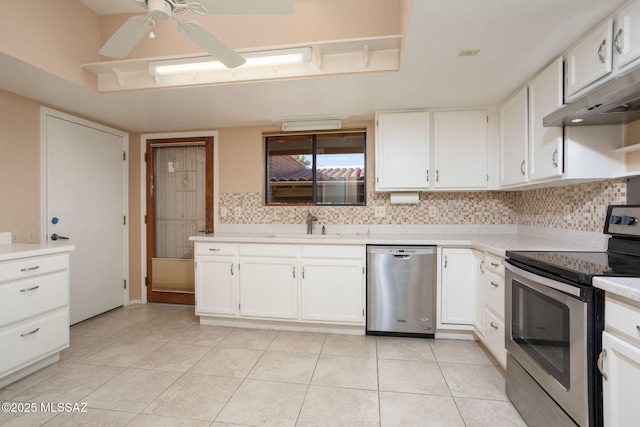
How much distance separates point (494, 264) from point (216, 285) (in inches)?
98.2

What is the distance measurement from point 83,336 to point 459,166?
3941 millimetres

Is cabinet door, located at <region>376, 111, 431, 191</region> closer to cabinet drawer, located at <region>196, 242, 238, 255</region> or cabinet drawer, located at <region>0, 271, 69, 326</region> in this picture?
cabinet drawer, located at <region>196, 242, 238, 255</region>

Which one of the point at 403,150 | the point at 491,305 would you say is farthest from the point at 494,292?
the point at 403,150

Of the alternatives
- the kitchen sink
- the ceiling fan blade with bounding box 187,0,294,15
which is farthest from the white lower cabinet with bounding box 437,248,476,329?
the ceiling fan blade with bounding box 187,0,294,15

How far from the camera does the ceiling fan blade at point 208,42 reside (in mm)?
1385

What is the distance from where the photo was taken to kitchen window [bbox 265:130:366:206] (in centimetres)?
331

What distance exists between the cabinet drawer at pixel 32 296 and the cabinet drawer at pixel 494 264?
3239 mm

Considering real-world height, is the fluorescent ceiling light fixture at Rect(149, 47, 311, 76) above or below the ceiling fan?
above

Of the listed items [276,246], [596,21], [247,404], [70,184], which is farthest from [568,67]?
[70,184]

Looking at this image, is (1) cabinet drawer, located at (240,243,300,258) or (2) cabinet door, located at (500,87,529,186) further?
(1) cabinet drawer, located at (240,243,300,258)

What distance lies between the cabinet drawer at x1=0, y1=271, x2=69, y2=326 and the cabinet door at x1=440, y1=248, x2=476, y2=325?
309 centimetres

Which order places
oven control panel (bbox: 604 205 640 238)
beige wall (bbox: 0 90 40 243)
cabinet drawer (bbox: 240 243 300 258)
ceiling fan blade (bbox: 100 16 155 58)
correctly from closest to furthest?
ceiling fan blade (bbox: 100 16 155 58)
oven control panel (bbox: 604 205 640 238)
beige wall (bbox: 0 90 40 243)
cabinet drawer (bbox: 240 243 300 258)

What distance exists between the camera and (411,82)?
2.24 meters

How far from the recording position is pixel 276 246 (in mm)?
2791
